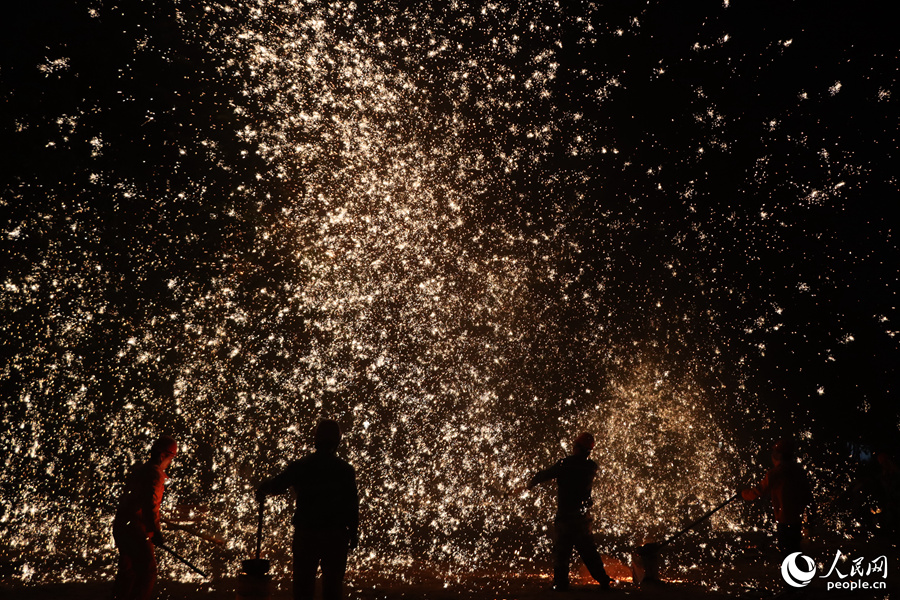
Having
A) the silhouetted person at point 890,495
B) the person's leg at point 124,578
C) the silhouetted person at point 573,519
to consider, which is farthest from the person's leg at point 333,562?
the silhouetted person at point 890,495

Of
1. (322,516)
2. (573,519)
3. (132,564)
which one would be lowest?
(132,564)

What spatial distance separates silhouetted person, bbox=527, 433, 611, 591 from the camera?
4.17 m

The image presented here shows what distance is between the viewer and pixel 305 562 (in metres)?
2.96

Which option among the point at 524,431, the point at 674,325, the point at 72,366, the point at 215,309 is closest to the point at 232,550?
the point at 215,309

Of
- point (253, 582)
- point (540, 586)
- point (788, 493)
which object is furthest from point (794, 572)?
point (253, 582)

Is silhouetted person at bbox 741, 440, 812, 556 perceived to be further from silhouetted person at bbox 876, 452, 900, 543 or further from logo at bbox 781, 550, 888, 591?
silhouetted person at bbox 876, 452, 900, 543

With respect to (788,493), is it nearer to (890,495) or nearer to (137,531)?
(890,495)

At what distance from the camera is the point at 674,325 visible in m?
10.6

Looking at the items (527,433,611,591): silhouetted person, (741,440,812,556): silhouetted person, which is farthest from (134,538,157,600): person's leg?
(741,440,812,556): silhouetted person

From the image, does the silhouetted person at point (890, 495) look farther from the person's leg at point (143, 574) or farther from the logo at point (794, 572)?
the person's leg at point (143, 574)

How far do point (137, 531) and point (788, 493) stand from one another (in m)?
4.98

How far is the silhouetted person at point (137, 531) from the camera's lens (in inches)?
136

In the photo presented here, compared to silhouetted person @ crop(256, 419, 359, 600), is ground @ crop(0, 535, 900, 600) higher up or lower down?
lower down

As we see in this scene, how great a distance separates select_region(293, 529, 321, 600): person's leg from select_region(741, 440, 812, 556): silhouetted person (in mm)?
3566
